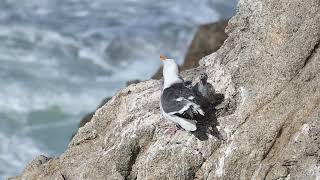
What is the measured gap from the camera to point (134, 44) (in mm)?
24172

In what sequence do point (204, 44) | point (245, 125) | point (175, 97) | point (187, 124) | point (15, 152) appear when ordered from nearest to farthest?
point (187, 124) → point (245, 125) → point (175, 97) → point (204, 44) → point (15, 152)

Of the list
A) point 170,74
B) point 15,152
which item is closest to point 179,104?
point 170,74

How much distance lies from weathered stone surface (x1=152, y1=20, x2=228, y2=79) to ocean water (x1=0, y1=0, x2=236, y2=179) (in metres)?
4.51

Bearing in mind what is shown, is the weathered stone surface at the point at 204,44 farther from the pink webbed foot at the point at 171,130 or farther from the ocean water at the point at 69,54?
the pink webbed foot at the point at 171,130

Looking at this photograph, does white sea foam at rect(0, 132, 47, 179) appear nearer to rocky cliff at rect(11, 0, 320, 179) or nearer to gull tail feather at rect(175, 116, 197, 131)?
rocky cliff at rect(11, 0, 320, 179)

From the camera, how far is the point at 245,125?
830 centimetres

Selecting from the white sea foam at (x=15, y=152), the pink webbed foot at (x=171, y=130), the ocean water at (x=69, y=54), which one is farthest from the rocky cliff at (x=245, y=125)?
the ocean water at (x=69, y=54)

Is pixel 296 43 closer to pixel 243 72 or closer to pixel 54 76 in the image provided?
pixel 243 72

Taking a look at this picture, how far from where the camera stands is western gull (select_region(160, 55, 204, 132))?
821 centimetres

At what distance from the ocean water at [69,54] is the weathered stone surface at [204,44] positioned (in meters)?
4.51

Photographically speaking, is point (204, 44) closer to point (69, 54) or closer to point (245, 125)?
point (245, 125)

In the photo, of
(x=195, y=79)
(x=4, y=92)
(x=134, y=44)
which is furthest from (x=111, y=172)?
(x=134, y=44)

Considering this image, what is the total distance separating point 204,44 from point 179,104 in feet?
25.8

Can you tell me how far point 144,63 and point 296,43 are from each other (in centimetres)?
1474
